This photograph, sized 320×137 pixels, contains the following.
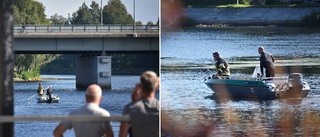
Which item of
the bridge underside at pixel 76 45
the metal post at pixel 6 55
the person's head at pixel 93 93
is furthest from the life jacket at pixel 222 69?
the metal post at pixel 6 55

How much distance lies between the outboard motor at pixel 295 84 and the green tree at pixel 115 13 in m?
1.59

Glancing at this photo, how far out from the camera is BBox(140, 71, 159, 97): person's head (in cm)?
479

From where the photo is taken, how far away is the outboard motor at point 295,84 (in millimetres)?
6703

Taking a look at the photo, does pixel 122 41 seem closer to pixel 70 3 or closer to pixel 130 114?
pixel 70 3

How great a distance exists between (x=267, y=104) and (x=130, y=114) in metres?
2.02

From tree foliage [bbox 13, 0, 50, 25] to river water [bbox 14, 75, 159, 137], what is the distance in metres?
0.54

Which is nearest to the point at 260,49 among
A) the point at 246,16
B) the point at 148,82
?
the point at 246,16

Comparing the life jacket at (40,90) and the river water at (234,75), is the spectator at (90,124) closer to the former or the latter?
the river water at (234,75)

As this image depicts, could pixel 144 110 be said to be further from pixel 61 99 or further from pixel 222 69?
pixel 61 99

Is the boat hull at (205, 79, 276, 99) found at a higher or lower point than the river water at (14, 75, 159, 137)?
higher

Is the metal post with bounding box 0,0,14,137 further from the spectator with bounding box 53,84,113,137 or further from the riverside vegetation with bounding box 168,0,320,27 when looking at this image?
the riverside vegetation with bounding box 168,0,320,27

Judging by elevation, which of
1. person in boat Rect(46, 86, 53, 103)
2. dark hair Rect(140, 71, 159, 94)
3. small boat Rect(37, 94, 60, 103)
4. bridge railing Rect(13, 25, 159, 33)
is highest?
bridge railing Rect(13, 25, 159, 33)

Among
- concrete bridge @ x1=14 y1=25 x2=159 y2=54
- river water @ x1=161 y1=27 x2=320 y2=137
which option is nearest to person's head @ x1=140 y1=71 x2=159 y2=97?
river water @ x1=161 y1=27 x2=320 y2=137

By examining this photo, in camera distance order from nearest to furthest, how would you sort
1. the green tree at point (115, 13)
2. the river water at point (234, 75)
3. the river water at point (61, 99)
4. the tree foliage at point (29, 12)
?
the river water at point (234, 75), the green tree at point (115, 13), the tree foliage at point (29, 12), the river water at point (61, 99)
